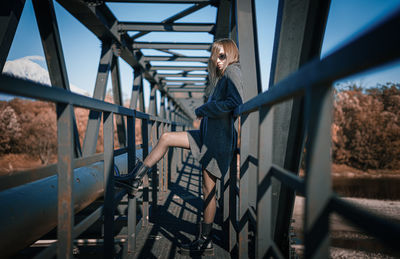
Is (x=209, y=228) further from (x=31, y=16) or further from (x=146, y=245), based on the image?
(x=31, y=16)

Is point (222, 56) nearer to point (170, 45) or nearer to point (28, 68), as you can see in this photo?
point (28, 68)

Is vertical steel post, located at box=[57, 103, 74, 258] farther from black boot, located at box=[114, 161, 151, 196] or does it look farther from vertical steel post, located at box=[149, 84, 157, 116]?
vertical steel post, located at box=[149, 84, 157, 116]

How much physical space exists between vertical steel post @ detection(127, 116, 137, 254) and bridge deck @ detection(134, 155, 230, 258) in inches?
4.1

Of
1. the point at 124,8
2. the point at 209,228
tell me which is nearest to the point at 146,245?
the point at 209,228

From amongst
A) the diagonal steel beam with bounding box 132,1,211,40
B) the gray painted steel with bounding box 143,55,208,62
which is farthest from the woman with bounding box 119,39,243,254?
the gray painted steel with bounding box 143,55,208,62

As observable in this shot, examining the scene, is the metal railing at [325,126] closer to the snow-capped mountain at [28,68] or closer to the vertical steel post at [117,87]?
the snow-capped mountain at [28,68]

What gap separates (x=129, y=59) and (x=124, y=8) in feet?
4.78

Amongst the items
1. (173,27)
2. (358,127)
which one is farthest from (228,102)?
(173,27)

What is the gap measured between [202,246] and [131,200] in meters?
0.75

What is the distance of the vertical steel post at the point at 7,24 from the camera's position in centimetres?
177

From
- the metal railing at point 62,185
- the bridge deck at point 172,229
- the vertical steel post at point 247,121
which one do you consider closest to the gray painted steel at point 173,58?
the bridge deck at point 172,229

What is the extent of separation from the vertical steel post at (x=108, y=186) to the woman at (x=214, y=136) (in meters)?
0.42

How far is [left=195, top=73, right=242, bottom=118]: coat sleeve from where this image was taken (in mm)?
1949

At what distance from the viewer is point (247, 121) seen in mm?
1790
